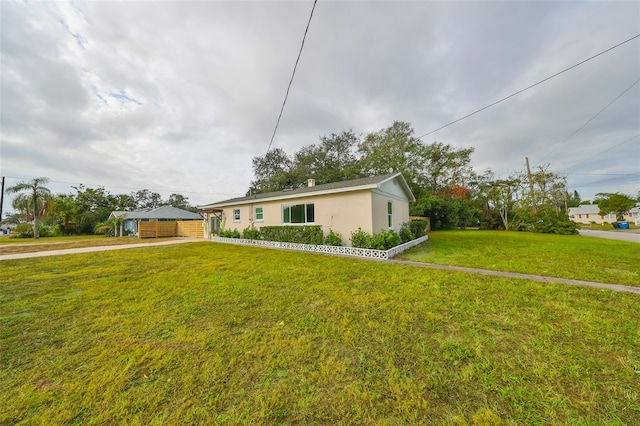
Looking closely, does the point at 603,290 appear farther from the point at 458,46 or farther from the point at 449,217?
the point at 449,217

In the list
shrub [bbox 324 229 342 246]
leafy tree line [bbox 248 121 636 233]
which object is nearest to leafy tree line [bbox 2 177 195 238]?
leafy tree line [bbox 248 121 636 233]

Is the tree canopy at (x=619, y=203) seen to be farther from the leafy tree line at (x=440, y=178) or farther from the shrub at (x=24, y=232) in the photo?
the shrub at (x=24, y=232)

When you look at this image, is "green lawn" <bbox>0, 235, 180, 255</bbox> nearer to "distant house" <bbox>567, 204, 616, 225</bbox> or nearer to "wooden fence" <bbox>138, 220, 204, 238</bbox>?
"wooden fence" <bbox>138, 220, 204, 238</bbox>

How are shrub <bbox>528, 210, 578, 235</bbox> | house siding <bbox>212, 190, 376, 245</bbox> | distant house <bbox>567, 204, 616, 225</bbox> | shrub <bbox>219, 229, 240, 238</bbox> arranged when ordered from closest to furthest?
house siding <bbox>212, 190, 376, 245</bbox> < shrub <bbox>219, 229, 240, 238</bbox> < shrub <bbox>528, 210, 578, 235</bbox> < distant house <bbox>567, 204, 616, 225</bbox>

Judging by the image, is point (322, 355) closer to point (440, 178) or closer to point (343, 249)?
point (343, 249)

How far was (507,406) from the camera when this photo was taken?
1.73 metres

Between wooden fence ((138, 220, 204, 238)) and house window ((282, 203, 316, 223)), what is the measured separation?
11.3 m

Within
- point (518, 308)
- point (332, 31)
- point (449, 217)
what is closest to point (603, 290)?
point (518, 308)

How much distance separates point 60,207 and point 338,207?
3250 cm

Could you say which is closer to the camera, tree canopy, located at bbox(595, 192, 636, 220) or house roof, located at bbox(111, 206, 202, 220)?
house roof, located at bbox(111, 206, 202, 220)

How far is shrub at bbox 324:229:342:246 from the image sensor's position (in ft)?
30.2

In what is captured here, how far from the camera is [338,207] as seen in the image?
9547 millimetres

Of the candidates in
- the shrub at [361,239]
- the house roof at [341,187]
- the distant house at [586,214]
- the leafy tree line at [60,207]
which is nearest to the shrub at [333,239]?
the shrub at [361,239]

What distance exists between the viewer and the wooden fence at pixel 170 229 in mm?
19094
